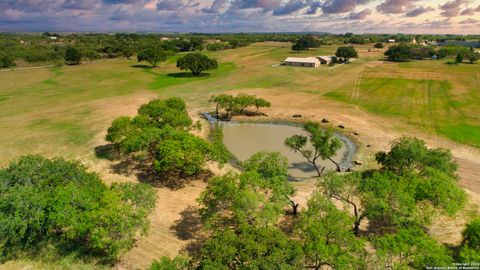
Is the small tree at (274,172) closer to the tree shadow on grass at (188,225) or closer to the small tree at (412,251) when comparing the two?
the tree shadow on grass at (188,225)

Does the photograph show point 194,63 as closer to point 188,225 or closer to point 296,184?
point 296,184

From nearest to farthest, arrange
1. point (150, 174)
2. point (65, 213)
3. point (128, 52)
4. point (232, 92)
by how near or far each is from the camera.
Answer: point (65, 213) < point (150, 174) < point (232, 92) < point (128, 52)

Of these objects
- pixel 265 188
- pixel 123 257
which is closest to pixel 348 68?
pixel 265 188

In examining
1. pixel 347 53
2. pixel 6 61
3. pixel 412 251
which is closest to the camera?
pixel 412 251

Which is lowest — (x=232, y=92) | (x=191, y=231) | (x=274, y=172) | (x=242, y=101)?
(x=191, y=231)

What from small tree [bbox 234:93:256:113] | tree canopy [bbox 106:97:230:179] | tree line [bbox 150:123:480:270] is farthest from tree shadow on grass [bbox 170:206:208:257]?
small tree [bbox 234:93:256:113]

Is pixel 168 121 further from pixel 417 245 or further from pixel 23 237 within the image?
pixel 417 245

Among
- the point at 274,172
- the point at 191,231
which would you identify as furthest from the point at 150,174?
the point at 274,172
